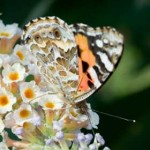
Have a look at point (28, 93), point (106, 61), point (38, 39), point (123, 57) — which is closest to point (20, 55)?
point (38, 39)

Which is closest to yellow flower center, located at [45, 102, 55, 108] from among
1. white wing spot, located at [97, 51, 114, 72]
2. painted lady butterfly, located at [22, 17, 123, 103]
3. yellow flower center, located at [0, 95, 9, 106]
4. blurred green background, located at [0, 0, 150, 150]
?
painted lady butterfly, located at [22, 17, 123, 103]

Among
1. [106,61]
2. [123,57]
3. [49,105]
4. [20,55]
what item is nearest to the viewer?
[106,61]

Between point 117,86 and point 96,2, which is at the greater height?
point 96,2

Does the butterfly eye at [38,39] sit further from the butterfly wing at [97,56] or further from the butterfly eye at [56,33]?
the butterfly wing at [97,56]

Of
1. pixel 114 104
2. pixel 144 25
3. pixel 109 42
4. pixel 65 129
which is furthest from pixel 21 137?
pixel 144 25


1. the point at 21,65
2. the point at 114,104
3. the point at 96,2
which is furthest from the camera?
the point at 96,2

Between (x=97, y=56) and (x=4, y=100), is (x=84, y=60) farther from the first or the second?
(x=4, y=100)

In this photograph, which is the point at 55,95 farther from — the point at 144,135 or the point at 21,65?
the point at 144,135
